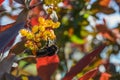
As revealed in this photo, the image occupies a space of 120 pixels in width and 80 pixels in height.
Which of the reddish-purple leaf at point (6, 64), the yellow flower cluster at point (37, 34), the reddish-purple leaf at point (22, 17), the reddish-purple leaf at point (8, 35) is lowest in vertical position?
the reddish-purple leaf at point (6, 64)

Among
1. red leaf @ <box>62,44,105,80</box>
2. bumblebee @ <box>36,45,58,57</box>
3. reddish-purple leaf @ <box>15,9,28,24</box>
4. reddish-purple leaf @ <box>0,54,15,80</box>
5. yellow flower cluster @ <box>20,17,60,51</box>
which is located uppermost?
reddish-purple leaf @ <box>15,9,28,24</box>

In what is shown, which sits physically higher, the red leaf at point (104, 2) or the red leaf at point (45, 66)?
the red leaf at point (104, 2)

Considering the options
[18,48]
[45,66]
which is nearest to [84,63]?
[45,66]

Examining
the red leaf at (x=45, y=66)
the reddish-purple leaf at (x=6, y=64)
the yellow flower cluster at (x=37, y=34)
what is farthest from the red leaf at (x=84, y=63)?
the reddish-purple leaf at (x=6, y=64)

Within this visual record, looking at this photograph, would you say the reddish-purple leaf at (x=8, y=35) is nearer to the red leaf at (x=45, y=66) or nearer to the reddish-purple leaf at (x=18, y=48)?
the reddish-purple leaf at (x=18, y=48)

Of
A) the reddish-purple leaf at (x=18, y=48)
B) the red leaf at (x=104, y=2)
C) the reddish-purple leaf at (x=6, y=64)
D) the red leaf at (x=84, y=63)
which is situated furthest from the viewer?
the red leaf at (x=104, y=2)

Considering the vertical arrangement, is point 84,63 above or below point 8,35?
below

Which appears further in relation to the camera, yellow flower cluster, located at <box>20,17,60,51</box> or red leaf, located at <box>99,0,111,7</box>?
red leaf, located at <box>99,0,111,7</box>

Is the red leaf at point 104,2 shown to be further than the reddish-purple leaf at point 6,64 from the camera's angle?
Yes

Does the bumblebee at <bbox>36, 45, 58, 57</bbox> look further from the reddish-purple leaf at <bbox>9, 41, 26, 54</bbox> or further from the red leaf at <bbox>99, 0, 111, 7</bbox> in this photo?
the red leaf at <bbox>99, 0, 111, 7</bbox>

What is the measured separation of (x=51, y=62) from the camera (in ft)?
3.63

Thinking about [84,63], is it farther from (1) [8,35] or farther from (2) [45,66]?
(1) [8,35]

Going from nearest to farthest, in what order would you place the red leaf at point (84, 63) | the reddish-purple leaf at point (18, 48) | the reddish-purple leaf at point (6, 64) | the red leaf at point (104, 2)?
1. the reddish-purple leaf at point (6, 64)
2. the reddish-purple leaf at point (18, 48)
3. the red leaf at point (84, 63)
4. the red leaf at point (104, 2)

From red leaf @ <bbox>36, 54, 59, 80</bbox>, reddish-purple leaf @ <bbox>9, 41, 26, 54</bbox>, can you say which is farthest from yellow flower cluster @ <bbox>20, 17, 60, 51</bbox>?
red leaf @ <bbox>36, 54, 59, 80</bbox>
